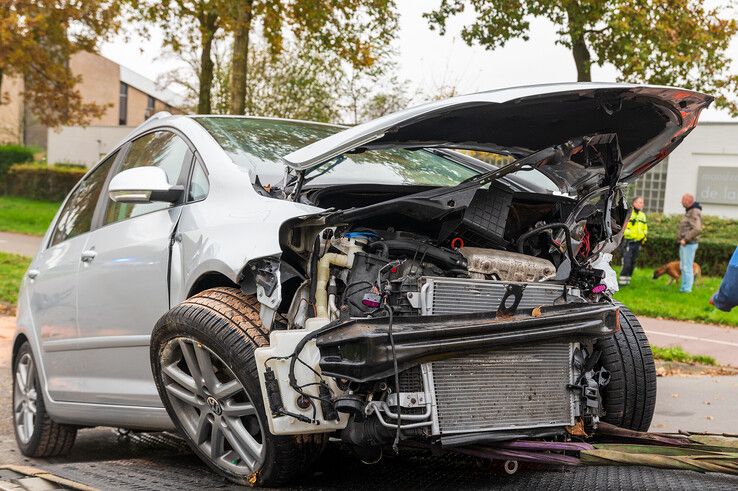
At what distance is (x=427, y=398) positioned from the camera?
9.78 ft

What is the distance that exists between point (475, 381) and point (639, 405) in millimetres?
1186

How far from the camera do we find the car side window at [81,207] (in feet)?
16.6

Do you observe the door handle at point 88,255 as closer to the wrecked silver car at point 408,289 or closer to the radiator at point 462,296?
the wrecked silver car at point 408,289

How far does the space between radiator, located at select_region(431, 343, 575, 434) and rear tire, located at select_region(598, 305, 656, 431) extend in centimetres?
52

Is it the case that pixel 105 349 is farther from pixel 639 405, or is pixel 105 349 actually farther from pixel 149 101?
pixel 149 101

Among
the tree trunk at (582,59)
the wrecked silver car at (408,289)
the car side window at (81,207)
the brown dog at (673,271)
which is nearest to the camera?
the wrecked silver car at (408,289)

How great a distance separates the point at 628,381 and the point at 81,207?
124 inches

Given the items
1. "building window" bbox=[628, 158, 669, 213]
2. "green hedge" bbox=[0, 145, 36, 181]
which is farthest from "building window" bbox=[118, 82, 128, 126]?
"building window" bbox=[628, 158, 669, 213]

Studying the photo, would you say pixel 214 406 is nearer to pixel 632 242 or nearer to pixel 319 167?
pixel 319 167

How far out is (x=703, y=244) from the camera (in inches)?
747

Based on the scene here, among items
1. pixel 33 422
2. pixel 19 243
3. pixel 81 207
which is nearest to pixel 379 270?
pixel 81 207

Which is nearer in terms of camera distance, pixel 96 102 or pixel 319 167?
pixel 319 167

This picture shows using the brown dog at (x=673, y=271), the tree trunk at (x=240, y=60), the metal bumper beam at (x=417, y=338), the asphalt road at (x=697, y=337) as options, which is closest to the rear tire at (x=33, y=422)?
the metal bumper beam at (x=417, y=338)

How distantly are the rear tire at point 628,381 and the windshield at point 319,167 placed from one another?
1.04 meters
